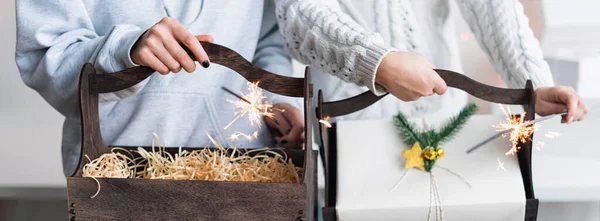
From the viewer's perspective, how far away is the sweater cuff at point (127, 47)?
782 mm

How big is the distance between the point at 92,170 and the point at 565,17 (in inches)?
53.3

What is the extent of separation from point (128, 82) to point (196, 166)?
140 mm

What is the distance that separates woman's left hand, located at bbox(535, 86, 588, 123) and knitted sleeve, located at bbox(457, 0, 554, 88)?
0.06 metres

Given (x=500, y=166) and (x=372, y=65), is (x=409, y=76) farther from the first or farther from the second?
(x=500, y=166)

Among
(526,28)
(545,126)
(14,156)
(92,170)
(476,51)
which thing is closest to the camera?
(92,170)

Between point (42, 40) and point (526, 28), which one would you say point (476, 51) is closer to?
point (526, 28)

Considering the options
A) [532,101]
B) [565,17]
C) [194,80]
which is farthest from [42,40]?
[565,17]

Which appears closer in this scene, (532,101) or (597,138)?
(532,101)

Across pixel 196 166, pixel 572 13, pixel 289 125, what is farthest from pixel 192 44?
pixel 572 13

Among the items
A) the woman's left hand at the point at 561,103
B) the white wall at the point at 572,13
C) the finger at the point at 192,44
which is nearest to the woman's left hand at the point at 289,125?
the finger at the point at 192,44

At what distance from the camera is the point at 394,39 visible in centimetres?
105

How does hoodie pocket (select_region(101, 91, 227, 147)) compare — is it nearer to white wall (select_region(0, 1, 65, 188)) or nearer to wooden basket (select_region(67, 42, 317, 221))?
wooden basket (select_region(67, 42, 317, 221))

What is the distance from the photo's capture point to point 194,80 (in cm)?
100

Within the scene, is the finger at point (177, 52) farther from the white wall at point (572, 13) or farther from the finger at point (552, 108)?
the white wall at point (572, 13)
